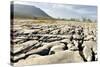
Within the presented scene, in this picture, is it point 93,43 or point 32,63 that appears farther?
point 93,43

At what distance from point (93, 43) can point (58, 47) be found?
55cm

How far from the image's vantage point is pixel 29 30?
2385mm

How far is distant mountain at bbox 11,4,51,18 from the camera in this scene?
232 cm

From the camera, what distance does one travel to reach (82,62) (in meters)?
2.64

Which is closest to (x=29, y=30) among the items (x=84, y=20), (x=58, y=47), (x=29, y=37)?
(x=29, y=37)

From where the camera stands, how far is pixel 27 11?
238 cm

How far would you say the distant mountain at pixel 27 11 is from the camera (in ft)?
7.61
